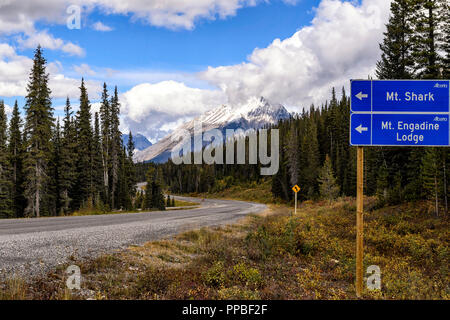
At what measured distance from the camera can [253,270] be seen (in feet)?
21.8

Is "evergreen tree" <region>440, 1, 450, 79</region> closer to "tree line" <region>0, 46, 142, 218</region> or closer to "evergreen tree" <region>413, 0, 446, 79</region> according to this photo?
"evergreen tree" <region>413, 0, 446, 79</region>

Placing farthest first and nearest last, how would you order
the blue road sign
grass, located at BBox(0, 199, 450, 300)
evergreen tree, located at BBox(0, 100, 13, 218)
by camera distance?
1. evergreen tree, located at BBox(0, 100, 13, 218)
2. the blue road sign
3. grass, located at BBox(0, 199, 450, 300)

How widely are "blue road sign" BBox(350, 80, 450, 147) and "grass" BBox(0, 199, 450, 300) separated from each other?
3.39m

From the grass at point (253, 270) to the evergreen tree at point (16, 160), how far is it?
112 ft

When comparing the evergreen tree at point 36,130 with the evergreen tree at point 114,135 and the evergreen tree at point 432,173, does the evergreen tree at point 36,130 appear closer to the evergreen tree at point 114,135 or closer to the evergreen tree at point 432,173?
the evergreen tree at point 114,135

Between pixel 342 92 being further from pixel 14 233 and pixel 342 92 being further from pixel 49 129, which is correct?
pixel 14 233

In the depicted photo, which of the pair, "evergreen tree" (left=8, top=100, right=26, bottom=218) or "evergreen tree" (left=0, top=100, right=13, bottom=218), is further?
"evergreen tree" (left=8, top=100, right=26, bottom=218)

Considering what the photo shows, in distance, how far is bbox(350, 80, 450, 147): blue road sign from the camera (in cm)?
558

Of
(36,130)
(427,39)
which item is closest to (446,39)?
(427,39)

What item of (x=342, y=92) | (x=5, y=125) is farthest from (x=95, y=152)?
(x=342, y=92)

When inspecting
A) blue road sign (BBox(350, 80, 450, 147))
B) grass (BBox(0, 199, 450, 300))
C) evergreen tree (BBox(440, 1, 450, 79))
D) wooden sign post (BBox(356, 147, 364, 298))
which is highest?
evergreen tree (BBox(440, 1, 450, 79))

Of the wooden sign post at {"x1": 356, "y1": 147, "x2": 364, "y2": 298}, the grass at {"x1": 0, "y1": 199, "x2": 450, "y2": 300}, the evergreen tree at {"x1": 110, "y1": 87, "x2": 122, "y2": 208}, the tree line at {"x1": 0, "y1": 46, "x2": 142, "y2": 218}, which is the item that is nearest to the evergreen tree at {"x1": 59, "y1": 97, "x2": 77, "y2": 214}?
the tree line at {"x1": 0, "y1": 46, "x2": 142, "y2": 218}

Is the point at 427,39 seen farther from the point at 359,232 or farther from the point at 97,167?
the point at 97,167
